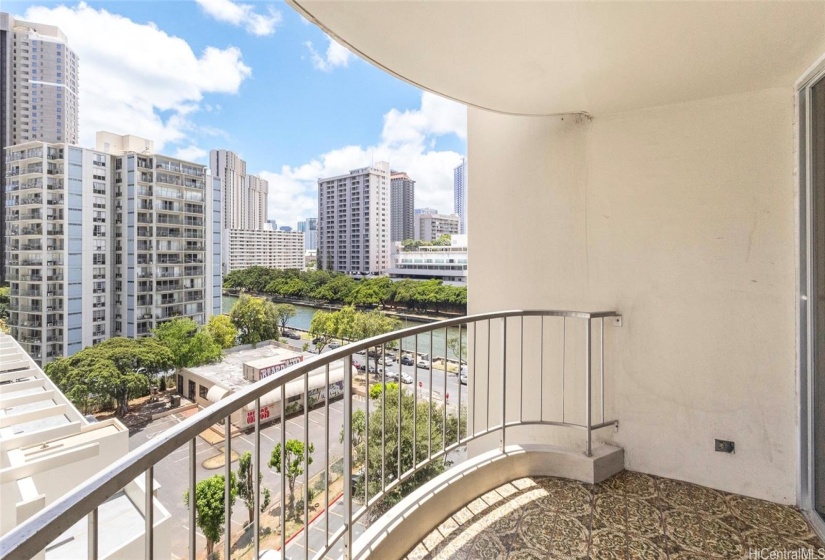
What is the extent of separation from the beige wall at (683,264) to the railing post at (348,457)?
1685 millimetres

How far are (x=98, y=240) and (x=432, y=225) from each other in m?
11.5

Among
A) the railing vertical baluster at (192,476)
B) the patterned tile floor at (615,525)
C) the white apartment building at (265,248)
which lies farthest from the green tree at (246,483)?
the white apartment building at (265,248)

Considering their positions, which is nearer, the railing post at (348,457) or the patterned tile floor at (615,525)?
the railing post at (348,457)

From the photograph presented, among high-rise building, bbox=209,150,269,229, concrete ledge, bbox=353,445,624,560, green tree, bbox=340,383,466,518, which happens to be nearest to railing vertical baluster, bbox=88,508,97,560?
green tree, bbox=340,383,466,518

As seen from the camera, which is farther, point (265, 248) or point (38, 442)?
point (265, 248)

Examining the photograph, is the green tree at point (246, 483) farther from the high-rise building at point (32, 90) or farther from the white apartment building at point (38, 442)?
the high-rise building at point (32, 90)

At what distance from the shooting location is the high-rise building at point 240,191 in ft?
68.2

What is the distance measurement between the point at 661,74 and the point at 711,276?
43.7 inches

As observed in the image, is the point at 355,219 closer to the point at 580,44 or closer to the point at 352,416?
the point at 580,44

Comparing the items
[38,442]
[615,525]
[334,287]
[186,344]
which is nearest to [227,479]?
[615,525]

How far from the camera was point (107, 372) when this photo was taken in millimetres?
7789

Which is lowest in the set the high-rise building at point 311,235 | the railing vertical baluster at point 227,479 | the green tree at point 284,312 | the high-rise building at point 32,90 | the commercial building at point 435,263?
the green tree at point 284,312

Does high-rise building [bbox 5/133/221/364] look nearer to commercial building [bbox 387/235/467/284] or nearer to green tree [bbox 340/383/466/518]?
commercial building [bbox 387/235/467/284]

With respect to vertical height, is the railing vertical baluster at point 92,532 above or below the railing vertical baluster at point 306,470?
above
